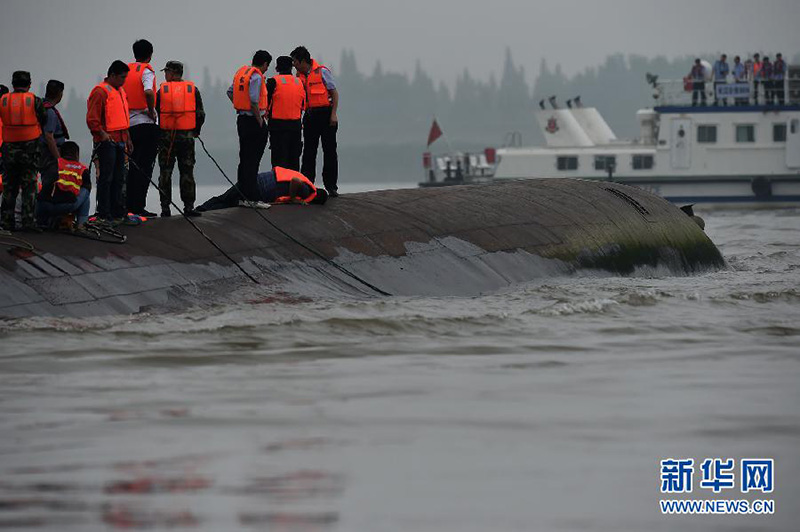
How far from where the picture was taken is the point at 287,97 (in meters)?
19.5

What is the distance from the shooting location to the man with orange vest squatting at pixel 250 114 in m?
18.9

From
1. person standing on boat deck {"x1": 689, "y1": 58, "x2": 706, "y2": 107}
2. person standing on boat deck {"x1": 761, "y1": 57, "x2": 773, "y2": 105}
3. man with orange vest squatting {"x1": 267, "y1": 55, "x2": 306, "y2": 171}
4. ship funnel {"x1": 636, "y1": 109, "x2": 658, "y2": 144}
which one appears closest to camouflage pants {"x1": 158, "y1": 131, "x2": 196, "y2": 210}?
man with orange vest squatting {"x1": 267, "y1": 55, "x2": 306, "y2": 171}

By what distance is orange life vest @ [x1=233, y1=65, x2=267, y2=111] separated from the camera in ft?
61.9

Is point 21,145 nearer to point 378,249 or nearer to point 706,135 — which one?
point 378,249

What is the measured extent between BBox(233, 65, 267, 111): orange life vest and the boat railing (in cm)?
4896

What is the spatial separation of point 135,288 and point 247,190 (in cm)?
416

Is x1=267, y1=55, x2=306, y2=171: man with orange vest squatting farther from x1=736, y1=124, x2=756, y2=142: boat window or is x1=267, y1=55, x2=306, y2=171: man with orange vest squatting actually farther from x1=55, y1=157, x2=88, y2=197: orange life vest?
x1=736, y1=124, x2=756, y2=142: boat window

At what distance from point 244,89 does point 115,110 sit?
8.86 ft

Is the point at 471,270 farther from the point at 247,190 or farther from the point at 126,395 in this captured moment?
the point at 126,395

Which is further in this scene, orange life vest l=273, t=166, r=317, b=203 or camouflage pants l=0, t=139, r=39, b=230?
orange life vest l=273, t=166, r=317, b=203

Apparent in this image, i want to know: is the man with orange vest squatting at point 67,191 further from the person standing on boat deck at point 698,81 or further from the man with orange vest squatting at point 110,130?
the person standing on boat deck at point 698,81

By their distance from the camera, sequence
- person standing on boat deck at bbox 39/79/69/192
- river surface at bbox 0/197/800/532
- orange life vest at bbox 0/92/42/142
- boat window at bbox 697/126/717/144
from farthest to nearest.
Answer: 1. boat window at bbox 697/126/717/144
2. person standing on boat deck at bbox 39/79/69/192
3. orange life vest at bbox 0/92/42/142
4. river surface at bbox 0/197/800/532

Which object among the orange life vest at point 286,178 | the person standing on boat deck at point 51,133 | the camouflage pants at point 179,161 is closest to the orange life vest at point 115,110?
the person standing on boat deck at point 51,133

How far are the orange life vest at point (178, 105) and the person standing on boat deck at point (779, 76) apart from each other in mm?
52067
